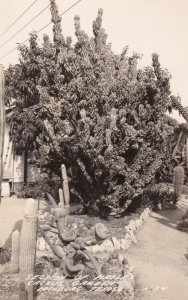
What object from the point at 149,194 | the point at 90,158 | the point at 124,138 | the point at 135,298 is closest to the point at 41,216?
the point at 90,158

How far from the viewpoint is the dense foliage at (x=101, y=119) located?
33.3ft

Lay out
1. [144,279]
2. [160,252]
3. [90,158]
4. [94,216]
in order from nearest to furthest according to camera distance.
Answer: [144,279]
[160,252]
[90,158]
[94,216]

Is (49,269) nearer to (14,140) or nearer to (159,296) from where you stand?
(159,296)

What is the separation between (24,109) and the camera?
1370 centimetres

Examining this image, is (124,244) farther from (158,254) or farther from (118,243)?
(158,254)

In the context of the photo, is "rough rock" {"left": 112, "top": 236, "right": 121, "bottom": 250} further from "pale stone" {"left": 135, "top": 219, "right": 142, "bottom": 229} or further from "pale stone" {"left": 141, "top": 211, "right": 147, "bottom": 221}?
"pale stone" {"left": 141, "top": 211, "right": 147, "bottom": 221}

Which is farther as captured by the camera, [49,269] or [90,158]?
[90,158]

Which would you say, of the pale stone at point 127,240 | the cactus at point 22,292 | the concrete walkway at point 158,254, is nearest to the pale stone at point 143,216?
the concrete walkway at point 158,254

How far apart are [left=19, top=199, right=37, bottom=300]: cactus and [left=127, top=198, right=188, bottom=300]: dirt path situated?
2196 millimetres

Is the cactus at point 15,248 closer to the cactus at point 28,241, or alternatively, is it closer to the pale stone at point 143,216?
the cactus at point 28,241

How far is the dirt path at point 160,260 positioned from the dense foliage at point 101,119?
135 cm

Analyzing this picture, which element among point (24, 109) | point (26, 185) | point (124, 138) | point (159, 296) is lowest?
point (159, 296)

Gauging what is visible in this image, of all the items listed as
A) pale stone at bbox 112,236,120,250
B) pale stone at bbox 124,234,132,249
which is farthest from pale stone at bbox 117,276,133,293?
pale stone at bbox 124,234,132,249

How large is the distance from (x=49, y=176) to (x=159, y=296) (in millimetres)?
9541
